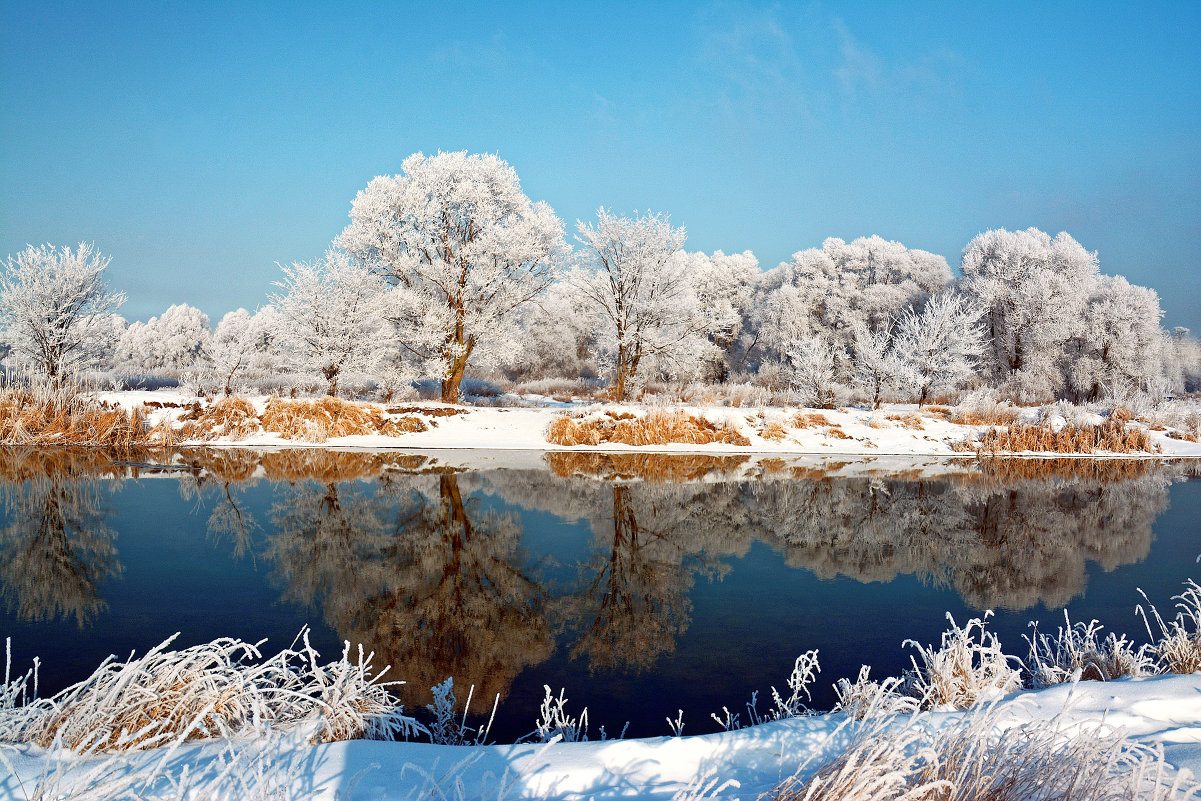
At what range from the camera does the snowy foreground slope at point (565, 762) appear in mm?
2295

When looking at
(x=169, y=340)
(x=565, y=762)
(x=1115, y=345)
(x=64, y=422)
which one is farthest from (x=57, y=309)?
(x=169, y=340)

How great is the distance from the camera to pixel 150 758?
8.09 feet

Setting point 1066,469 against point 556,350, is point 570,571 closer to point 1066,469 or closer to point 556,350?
point 1066,469

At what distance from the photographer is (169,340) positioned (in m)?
63.3

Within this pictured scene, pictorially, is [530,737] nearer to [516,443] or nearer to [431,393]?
[516,443]

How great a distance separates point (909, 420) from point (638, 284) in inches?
392

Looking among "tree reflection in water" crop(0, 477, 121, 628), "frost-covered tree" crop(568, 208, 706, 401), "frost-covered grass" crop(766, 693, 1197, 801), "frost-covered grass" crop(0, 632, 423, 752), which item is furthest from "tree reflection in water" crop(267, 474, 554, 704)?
"frost-covered tree" crop(568, 208, 706, 401)

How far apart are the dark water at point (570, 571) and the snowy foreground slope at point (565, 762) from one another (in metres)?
0.59

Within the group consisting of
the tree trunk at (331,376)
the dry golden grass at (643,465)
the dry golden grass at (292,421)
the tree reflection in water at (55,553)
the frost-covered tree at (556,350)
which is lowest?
the tree reflection in water at (55,553)

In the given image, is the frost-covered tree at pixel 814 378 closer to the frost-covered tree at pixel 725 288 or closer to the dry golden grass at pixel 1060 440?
the dry golden grass at pixel 1060 440

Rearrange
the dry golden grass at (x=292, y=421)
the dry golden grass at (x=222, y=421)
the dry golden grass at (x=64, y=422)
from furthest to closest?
the dry golden grass at (x=292, y=421) < the dry golden grass at (x=222, y=421) < the dry golden grass at (x=64, y=422)

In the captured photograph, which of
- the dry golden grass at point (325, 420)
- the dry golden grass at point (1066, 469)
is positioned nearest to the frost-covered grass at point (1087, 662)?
the dry golden grass at point (1066, 469)

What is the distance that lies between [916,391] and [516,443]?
15.8 meters

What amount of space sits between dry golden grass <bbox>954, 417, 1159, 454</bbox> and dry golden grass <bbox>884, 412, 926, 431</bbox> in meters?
1.26
